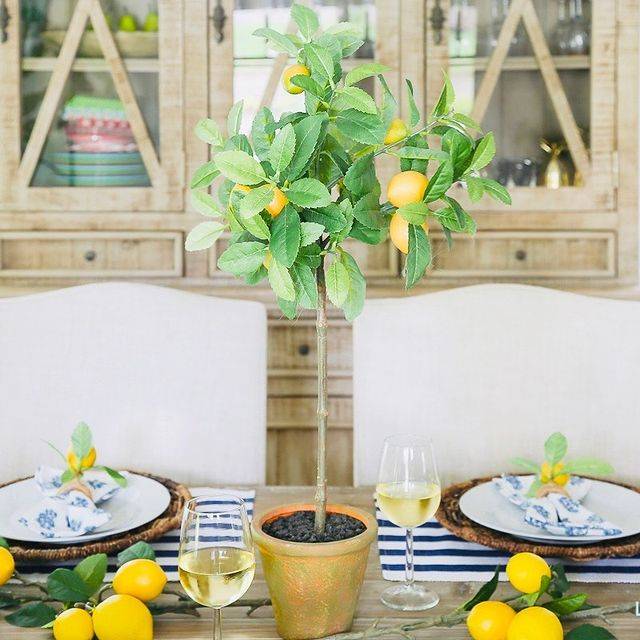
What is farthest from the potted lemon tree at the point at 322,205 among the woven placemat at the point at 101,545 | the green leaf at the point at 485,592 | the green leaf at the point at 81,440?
the green leaf at the point at 81,440

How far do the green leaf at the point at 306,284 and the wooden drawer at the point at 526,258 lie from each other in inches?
59.2

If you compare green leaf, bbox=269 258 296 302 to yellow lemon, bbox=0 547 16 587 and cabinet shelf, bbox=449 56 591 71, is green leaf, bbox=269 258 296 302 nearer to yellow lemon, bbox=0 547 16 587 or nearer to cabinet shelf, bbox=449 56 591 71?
yellow lemon, bbox=0 547 16 587

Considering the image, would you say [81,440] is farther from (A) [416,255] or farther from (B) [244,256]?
(A) [416,255]

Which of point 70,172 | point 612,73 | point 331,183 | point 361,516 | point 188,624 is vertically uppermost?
point 612,73

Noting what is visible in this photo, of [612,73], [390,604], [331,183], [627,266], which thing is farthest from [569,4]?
[390,604]

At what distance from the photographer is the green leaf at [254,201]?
777mm

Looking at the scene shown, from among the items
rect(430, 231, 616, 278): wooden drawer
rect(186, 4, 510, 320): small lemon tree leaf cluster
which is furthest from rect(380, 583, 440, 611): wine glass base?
rect(430, 231, 616, 278): wooden drawer

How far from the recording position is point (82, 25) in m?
2.31

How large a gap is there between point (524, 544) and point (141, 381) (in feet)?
2.63

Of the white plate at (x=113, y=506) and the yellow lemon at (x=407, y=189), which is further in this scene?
the white plate at (x=113, y=506)

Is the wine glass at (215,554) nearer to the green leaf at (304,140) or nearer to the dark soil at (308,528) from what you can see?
the dark soil at (308,528)

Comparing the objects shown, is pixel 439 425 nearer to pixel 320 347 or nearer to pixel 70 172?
pixel 320 347

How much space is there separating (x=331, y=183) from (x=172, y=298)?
2.66 feet

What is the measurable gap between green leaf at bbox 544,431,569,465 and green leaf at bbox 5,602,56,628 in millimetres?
631
